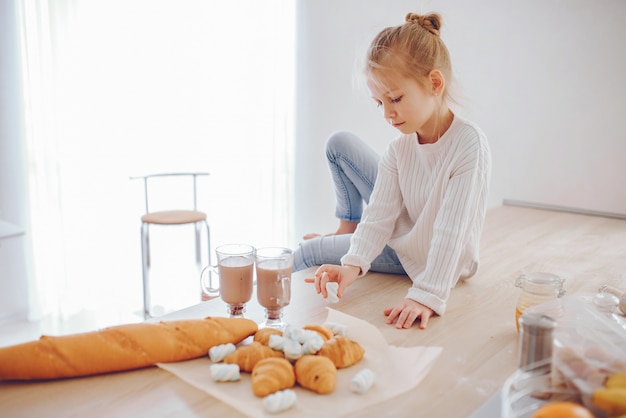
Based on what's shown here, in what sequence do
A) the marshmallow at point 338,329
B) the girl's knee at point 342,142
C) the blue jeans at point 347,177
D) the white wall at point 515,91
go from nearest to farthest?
the marshmallow at point 338,329 → the blue jeans at point 347,177 → the girl's knee at point 342,142 → the white wall at point 515,91

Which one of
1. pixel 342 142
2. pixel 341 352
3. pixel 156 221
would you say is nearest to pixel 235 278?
pixel 341 352

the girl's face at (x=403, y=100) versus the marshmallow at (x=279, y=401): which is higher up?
the girl's face at (x=403, y=100)

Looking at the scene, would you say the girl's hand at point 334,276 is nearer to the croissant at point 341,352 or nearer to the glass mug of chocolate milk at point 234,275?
the glass mug of chocolate milk at point 234,275

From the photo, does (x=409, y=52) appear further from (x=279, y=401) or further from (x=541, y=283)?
(x=279, y=401)

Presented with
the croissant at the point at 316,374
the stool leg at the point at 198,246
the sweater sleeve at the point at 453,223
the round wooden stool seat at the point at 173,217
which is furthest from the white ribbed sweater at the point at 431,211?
the stool leg at the point at 198,246

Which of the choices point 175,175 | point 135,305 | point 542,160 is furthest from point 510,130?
point 135,305

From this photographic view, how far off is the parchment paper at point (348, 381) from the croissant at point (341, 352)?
0.03 feet

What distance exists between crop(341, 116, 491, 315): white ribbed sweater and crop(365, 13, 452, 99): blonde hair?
0.51 feet

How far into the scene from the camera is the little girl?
3.71 feet

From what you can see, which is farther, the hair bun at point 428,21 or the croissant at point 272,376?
the hair bun at point 428,21

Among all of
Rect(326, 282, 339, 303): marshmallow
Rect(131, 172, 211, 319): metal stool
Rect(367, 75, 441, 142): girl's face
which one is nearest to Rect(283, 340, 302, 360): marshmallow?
Rect(326, 282, 339, 303): marshmallow

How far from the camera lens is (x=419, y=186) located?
132 cm

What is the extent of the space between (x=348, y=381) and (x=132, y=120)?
201cm

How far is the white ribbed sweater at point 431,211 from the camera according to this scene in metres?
1.13
